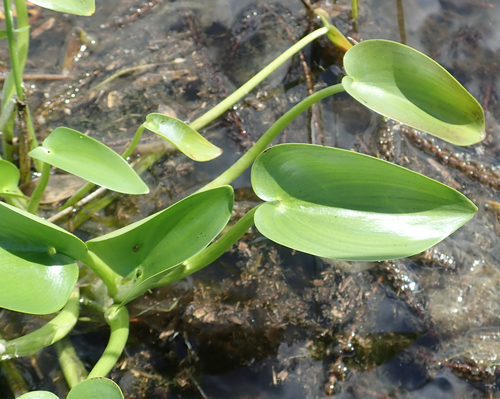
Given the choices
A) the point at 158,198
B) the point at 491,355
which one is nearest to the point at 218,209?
the point at 158,198

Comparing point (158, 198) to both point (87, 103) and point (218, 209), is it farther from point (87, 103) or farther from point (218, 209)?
point (218, 209)

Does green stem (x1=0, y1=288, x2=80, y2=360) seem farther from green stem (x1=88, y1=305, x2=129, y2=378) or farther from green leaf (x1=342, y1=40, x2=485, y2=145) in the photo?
green leaf (x1=342, y1=40, x2=485, y2=145)

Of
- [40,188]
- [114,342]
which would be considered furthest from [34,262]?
[40,188]

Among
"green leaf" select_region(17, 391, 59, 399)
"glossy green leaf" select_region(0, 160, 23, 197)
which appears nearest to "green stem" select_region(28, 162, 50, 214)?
"glossy green leaf" select_region(0, 160, 23, 197)

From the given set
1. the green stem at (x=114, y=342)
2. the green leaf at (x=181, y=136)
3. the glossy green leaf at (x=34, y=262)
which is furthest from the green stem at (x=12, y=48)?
the green stem at (x=114, y=342)

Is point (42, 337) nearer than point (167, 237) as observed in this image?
No

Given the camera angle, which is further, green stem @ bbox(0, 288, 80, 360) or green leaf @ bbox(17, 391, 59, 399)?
green stem @ bbox(0, 288, 80, 360)

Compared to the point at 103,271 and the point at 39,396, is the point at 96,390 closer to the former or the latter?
the point at 39,396
